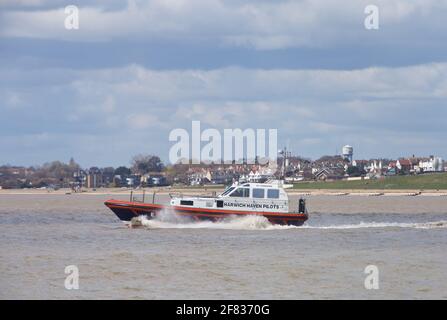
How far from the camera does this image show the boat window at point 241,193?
59.8 meters

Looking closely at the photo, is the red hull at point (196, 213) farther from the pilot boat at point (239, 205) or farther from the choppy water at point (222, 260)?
the choppy water at point (222, 260)

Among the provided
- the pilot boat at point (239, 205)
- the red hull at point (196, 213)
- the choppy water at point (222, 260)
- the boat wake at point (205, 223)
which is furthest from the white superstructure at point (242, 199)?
the choppy water at point (222, 260)

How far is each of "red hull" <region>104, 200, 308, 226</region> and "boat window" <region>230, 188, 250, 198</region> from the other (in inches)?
34.8

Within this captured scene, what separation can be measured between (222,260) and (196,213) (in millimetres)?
16530

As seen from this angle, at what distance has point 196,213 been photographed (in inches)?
2352

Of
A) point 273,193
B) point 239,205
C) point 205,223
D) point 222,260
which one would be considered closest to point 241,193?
point 239,205

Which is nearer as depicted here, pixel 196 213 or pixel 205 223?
pixel 196 213

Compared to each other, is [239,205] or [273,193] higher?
[273,193]

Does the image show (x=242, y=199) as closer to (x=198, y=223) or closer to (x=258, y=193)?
(x=258, y=193)

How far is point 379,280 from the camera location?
37250mm

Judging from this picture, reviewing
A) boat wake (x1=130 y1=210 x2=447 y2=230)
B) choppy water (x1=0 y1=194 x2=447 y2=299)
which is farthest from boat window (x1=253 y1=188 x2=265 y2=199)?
choppy water (x1=0 y1=194 x2=447 y2=299)

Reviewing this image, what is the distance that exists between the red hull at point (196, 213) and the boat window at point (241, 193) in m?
0.88

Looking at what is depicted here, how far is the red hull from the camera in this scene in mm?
59750
